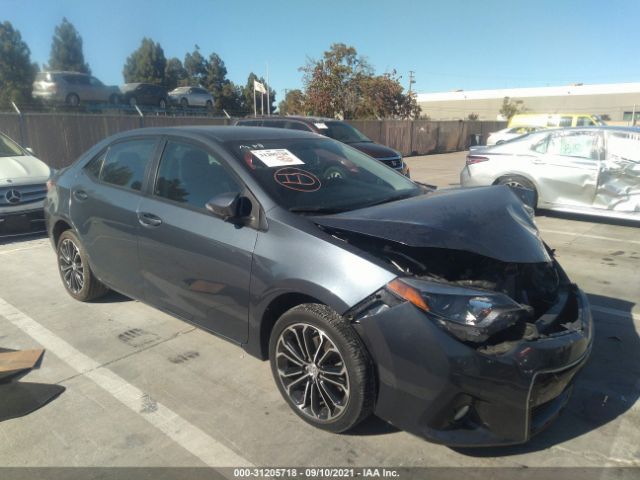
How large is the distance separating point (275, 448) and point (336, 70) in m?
28.8

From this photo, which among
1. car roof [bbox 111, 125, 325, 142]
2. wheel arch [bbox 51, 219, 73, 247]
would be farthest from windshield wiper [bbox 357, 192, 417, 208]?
wheel arch [bbox 51, 219, 73, 247]

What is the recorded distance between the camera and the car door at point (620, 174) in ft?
24.0

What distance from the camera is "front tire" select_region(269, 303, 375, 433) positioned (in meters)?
2.47

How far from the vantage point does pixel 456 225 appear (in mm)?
2689

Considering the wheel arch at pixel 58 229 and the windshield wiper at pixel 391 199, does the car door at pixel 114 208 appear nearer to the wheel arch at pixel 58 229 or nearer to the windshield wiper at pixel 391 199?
the wheel arch at pixel 58 229

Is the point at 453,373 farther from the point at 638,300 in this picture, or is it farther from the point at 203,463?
the point at 638,300

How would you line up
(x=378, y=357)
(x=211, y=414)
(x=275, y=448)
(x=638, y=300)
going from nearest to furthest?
(x=378, y=357), (x=275, y=448), (x=211, y=414), (x=638, y=300)

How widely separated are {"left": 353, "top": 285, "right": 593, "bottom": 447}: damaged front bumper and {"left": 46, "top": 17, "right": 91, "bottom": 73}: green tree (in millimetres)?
69757

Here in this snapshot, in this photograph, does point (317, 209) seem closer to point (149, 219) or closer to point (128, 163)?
point (149, 219)

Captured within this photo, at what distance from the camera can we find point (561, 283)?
310cm

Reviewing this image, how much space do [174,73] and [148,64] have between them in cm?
512

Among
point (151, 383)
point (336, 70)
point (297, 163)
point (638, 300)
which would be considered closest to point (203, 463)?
point (151, 383)

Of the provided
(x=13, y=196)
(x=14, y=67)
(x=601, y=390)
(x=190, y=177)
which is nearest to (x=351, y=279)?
(x=190, y=177)

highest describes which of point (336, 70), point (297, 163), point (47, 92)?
point (336, 70)
